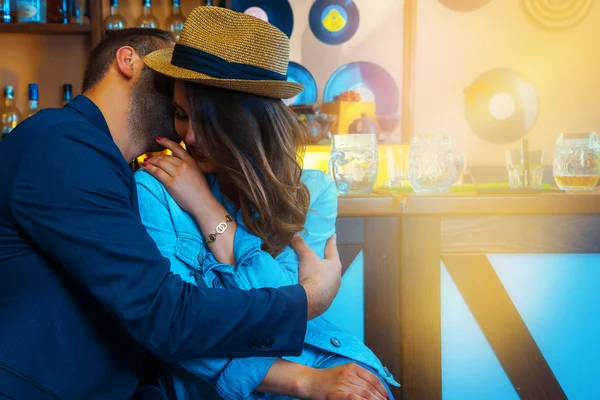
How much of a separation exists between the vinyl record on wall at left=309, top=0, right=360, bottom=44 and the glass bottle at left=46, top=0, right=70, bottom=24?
126 centimetres

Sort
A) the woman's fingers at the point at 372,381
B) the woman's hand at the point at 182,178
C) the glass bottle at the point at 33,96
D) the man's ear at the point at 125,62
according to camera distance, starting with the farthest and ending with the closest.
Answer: the glass bottle at the point at 33,96
the man's ear at the point at 125,62
the woman's hand at the point at 182,178
the woman's fingers at the point at 372,381

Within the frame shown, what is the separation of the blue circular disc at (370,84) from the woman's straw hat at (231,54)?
7.01 feet

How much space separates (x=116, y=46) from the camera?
143 cm

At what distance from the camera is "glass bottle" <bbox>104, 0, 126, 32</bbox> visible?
3193mm

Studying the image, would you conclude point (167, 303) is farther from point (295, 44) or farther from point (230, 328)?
point (295, 44)

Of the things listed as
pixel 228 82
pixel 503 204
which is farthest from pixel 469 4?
pixel 228 82

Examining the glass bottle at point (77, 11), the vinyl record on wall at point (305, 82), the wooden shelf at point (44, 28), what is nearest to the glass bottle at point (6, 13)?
the wooden shelf at point (44, 28)

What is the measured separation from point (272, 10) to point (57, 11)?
109 centimetres

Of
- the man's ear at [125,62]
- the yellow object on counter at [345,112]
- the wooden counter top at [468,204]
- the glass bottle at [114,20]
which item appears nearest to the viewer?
the man's ear at [125,62]

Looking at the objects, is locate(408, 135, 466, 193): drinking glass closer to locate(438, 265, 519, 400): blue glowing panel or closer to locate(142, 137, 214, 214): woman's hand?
locate(438, 265, 519, 400): blue glowing panel

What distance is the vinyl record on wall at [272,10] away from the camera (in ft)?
11.1

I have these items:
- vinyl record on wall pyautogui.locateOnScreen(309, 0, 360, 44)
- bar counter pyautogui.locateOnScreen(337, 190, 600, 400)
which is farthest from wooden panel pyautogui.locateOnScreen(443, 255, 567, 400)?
vinyl record on wall pyautogui.locateOnScreen(309, 0, 360, 44)

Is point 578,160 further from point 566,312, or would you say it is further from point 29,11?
point 29,11

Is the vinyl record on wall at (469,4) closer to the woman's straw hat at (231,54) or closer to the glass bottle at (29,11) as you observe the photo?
the glass bottle at (29,11)
